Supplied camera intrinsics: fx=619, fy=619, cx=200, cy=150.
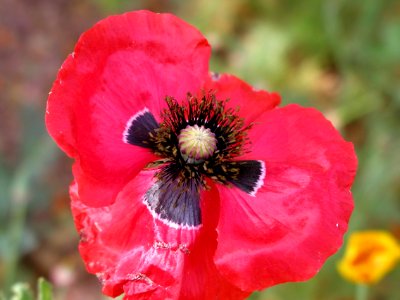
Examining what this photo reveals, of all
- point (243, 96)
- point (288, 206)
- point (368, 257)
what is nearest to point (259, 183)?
point (288, 206)

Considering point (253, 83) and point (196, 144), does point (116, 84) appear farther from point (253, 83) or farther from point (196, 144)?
point (253, 83)

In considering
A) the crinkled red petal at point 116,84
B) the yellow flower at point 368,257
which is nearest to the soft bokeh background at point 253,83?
the yellow flower at point 368,257

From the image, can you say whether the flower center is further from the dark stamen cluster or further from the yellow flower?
the yellow flower

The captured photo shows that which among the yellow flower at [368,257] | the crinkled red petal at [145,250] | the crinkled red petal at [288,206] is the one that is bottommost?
the crinkled red petal at [145,250]

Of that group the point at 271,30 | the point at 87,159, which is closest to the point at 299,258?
the point at 87,159

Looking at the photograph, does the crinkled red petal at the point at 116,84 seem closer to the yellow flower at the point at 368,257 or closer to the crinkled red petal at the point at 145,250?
the crinkled red petal at the point at 145,250

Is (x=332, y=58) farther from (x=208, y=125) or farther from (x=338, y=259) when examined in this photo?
(x=208, y=125)

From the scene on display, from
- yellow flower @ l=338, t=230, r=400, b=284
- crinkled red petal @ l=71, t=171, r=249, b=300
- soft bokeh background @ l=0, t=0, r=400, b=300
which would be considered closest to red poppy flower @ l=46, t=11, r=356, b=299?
crinkled red petal @ l=71, t=171, r=249, b=300
